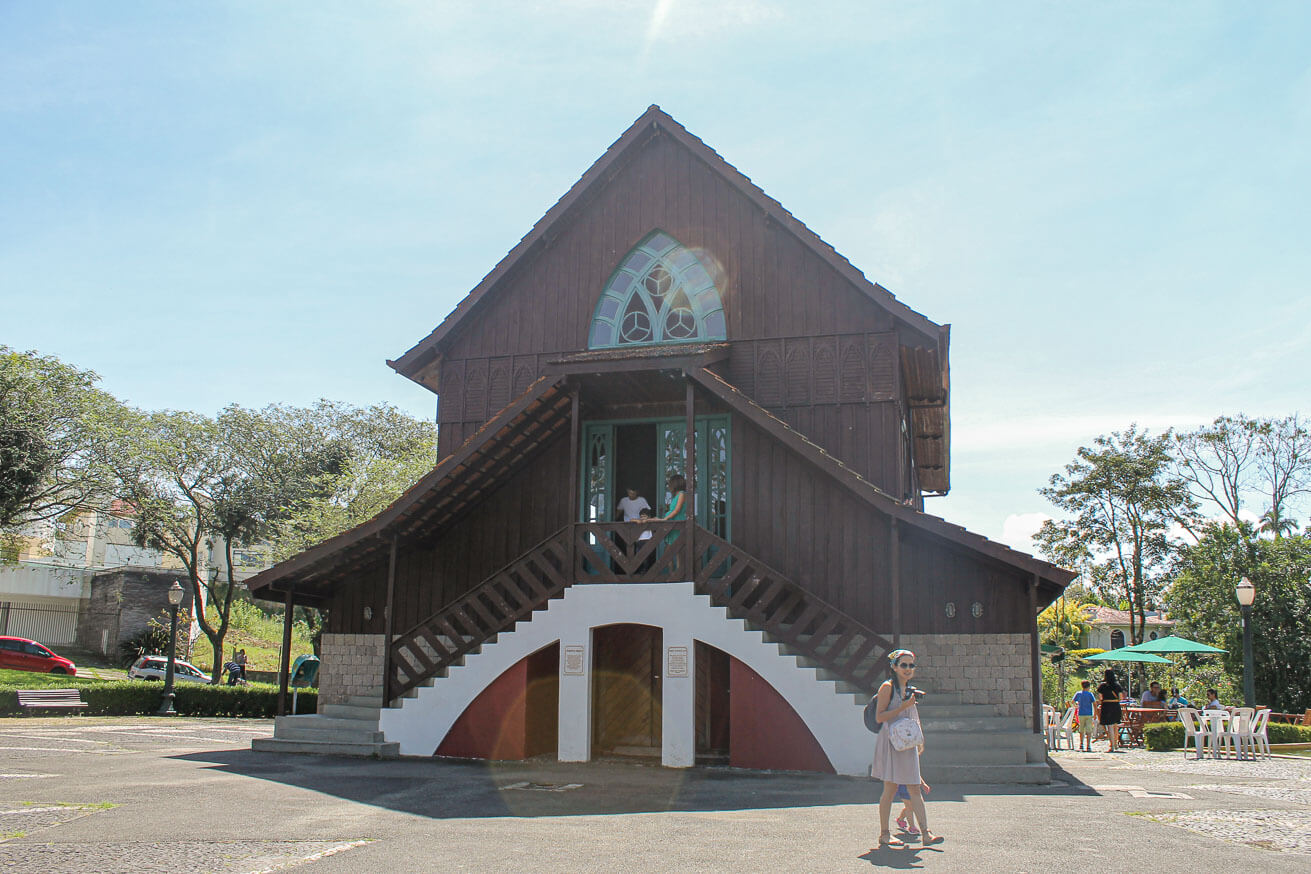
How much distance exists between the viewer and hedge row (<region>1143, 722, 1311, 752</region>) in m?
20.3

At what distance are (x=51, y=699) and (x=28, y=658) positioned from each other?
11.7 m

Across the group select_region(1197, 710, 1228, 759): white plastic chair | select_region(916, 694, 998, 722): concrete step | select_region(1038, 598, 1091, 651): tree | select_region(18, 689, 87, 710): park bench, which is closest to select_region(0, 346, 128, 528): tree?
select_region(18, 689, 87, 710): park bench

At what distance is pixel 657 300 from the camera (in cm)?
1756

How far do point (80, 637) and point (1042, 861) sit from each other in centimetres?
4748

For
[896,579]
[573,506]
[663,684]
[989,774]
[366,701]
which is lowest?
[989,774]

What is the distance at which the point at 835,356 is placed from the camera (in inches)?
640

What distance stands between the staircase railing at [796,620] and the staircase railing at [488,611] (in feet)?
6.51

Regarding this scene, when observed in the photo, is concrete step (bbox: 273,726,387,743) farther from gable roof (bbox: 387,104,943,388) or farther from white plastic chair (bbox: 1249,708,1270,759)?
white plastic chair (bbox: 1249,708,1270,759)

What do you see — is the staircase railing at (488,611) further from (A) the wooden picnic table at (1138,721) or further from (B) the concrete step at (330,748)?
(A) the wooden picnic table at (1138,721)

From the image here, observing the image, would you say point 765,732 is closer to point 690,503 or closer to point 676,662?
point 676,662

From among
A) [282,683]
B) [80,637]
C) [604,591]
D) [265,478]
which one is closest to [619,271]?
→ [604,591]

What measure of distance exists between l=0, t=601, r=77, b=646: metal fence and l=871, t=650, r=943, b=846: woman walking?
44.8m

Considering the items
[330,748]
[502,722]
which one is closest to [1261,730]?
[502,722]

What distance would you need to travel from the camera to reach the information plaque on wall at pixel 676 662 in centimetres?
1367
